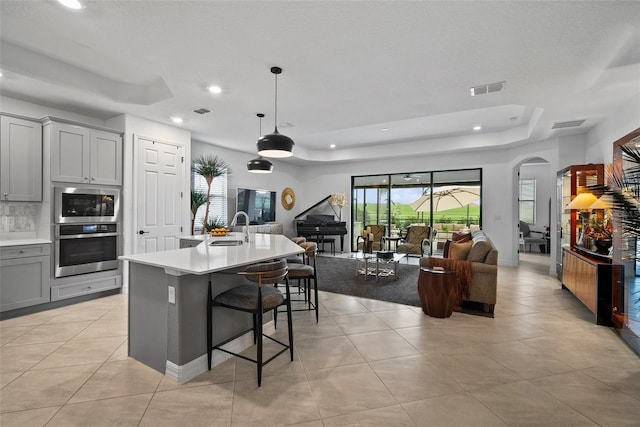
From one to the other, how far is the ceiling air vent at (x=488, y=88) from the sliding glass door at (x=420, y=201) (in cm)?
429

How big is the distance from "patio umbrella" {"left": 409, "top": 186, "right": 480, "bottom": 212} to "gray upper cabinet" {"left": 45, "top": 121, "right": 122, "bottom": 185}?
688 centimetres

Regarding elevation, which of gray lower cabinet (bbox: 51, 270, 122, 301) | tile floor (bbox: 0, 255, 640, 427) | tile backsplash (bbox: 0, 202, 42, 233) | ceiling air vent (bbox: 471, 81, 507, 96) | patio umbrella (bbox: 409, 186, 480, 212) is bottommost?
tile floor (bbox: 0, 255, 640, 427)

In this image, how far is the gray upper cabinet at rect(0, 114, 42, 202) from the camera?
362 cm

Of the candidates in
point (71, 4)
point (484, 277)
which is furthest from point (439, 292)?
point (71, 4)

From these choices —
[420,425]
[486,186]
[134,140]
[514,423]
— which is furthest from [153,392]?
[486,186]

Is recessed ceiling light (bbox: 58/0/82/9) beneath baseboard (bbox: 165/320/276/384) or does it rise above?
above

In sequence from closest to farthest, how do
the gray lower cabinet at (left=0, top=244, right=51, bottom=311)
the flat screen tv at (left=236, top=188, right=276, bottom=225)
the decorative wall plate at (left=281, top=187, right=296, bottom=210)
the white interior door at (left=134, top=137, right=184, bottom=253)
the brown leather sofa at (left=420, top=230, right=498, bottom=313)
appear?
the gray lower cabinet at (left=0, top=244, right=51, bottom=311) → the brown leather sofa at (left=420, top=230, right=498, bottom=313) → the white interior door at (left=134, top=137, right=184, bottom=253) → the flat screen tv at (left=236, top=188, right=276, bottom=225) → the decorative wall plate at (left=281, top=187, right=296, bottom=210)

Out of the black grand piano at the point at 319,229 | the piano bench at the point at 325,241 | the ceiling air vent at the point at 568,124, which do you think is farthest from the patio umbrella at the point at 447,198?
the ceiling air vent at the point at 568,124

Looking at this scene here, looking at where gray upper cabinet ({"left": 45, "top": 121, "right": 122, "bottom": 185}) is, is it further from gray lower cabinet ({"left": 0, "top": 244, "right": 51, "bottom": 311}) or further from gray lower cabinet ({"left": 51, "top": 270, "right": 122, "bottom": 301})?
gray lower cabinet ({"left": 51, "top": 270, "right": 122, "bottom": 301})

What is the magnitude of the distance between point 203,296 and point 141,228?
9.60 feet

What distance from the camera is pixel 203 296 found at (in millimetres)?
2484

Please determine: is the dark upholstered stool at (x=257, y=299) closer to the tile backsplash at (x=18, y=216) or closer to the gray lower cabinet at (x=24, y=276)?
the gray lower cabinet at (x=24, y=276)

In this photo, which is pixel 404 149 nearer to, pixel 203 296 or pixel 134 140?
pixel 134 140

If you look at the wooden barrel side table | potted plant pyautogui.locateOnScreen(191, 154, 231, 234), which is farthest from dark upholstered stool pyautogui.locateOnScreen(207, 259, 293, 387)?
potted plant pyautogui.locateOnScreen(191, 154, 231, 234)
